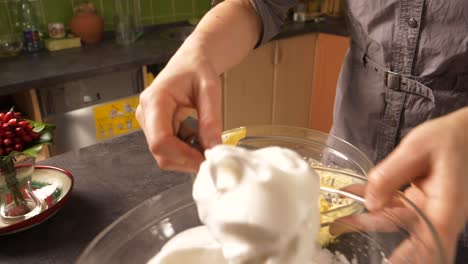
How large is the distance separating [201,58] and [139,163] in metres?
0.29

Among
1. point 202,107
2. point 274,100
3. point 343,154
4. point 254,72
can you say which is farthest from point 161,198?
point 274,100

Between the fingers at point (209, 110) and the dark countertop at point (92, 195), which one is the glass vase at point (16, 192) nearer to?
the dark countertop at point (92, 195)

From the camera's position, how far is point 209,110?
0.54 metres

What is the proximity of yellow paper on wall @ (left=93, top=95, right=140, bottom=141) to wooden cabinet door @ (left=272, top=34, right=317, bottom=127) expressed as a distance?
0.80 meters

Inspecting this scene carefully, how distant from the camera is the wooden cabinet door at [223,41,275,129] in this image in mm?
2010

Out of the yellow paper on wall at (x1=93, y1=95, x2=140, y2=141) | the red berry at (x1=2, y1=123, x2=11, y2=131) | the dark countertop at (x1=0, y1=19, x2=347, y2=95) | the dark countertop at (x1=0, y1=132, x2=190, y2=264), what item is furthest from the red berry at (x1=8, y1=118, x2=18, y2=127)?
the yellow paper on wall at (x1=93, y1=95, x2=140, y2=141)

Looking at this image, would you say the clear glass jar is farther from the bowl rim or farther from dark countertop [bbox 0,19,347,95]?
the bowl rim

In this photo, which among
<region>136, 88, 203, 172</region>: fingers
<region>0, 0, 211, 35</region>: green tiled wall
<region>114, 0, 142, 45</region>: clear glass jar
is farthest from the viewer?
<region>114, 0, 142, 45</region>: clear glass jar

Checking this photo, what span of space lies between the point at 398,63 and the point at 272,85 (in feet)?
4.60

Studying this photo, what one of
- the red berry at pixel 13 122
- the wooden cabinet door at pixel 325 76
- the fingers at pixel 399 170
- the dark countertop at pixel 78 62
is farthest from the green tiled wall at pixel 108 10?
the fingers at pixel 399 170

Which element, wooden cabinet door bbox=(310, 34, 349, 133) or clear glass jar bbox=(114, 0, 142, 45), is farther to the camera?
wooden cabinet door bbox=(310, 34, 349, 133)

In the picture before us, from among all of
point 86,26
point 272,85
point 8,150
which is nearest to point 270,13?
point 8,150

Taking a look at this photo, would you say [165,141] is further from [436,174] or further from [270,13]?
[270,13]

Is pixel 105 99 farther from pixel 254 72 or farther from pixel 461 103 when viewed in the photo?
pixel 461 103
